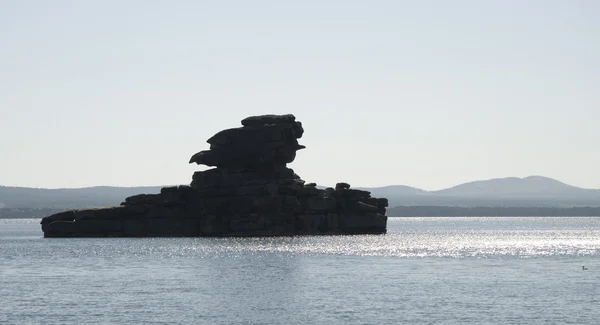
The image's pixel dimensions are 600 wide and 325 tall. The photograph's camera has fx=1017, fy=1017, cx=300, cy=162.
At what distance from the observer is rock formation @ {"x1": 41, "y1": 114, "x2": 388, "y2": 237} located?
6654 inches

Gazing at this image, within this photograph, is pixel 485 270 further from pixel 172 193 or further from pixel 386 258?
pixel 172 193

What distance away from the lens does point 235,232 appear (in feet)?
558

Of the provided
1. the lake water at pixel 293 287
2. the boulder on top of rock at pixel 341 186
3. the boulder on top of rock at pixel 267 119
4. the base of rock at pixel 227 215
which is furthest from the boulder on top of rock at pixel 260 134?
the lake water at pixel 293 287

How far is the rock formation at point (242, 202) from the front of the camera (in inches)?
6654

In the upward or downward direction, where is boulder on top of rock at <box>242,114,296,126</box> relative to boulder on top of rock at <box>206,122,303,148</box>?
upward

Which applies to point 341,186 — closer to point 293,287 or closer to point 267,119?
point 267,119

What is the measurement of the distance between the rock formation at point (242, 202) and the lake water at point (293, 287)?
1724 centimetres

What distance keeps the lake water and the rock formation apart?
679 inches

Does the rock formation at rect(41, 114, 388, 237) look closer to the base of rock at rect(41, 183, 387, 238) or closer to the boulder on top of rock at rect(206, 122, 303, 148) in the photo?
the boulder on top of rock at rect(206, 122, 303, 148)

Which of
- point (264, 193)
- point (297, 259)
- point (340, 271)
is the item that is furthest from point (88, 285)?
point (264, 193)

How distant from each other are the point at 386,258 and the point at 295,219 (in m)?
41.3

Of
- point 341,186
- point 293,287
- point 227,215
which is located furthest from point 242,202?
point 293,287

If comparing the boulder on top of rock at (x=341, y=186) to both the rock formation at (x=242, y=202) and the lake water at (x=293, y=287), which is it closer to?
the rock formation at (x=242, y=202)

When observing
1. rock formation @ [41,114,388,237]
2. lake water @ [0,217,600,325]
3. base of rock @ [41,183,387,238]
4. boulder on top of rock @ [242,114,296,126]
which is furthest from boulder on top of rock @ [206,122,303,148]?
lake water @ [0,217,600,325]
